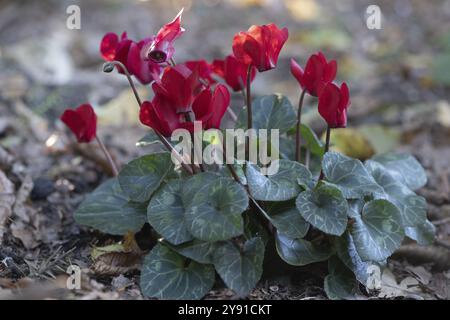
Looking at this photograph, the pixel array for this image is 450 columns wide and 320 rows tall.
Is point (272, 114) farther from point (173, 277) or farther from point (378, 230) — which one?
point (173, 277)

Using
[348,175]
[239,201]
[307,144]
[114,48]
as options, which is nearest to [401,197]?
[348,175]

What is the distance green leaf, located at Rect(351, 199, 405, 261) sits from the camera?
173 centimetres

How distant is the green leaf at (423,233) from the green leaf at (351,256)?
27 cm

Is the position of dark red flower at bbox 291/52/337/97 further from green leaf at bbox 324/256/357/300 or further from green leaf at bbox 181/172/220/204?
green leaf at bbox 324/256/357/300

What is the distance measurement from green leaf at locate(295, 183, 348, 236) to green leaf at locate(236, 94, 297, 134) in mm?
324

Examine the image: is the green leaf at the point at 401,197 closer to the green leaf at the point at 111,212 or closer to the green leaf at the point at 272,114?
the green leaf at the point at 272,114

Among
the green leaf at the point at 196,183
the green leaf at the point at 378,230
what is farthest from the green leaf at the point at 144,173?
the green leaf at the point at 378,230

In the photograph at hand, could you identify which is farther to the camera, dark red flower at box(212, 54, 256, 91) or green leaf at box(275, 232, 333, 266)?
dark red flower at box(212, 54, 256, 91)

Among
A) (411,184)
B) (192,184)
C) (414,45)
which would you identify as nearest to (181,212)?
(192,184)

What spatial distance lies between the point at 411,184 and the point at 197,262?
0.83m

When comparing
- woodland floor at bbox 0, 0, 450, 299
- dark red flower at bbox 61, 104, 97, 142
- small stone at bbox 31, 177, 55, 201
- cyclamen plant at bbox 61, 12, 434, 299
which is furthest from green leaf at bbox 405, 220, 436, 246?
small stone at bbox 31, 177, 55, 201

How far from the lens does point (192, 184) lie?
5.88 feet
